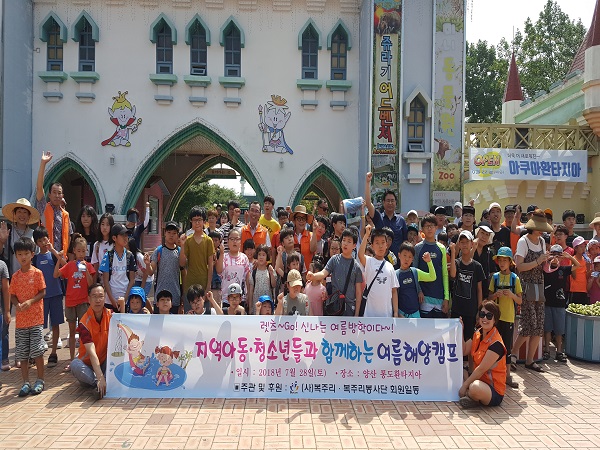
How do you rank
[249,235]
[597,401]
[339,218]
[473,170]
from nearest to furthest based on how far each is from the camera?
[597,401] < [339,218] < [249,235] < [473,170]

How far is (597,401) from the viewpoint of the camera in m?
5.00

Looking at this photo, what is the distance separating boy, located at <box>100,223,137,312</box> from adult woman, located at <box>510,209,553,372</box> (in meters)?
4.98

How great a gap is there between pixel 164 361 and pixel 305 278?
1.96m

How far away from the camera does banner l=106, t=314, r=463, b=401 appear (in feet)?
15.8

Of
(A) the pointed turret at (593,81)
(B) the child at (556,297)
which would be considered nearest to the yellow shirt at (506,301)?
(B) the child at (556,297)

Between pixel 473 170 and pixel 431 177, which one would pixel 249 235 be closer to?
pixel 431 177

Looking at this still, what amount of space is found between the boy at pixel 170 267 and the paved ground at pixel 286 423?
1432 mm

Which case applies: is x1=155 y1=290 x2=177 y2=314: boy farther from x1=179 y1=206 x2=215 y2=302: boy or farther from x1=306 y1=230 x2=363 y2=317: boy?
x1=306 y1=230 x2=363 y2=317: boy

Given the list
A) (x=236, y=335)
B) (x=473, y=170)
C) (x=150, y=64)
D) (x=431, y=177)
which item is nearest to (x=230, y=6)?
(x=150, y=64)

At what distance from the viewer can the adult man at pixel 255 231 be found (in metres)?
6.77

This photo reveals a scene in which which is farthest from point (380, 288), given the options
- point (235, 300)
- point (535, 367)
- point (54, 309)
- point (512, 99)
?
point (512, 99)

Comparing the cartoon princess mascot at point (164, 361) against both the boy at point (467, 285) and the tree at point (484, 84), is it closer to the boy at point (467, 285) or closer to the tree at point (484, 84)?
the boy at point (467, 285)

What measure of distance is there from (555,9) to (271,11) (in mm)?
22937

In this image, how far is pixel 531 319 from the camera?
5.87m
